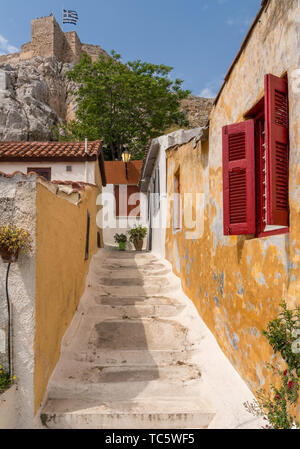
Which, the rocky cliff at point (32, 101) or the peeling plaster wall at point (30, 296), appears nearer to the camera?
the peeling plaster wall at point (30, 296)

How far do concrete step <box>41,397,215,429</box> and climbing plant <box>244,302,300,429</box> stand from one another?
94 centimetres

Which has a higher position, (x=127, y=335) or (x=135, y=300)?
(x=135, y=300)

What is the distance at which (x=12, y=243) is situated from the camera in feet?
11.6

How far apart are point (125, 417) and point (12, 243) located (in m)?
2.14

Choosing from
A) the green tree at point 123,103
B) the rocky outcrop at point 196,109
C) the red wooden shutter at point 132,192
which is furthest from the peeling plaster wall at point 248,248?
the rocky outcrop at point 196,109

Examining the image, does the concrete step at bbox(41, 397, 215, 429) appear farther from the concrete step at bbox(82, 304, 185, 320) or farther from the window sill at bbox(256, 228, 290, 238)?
the concrete step at bbox(82, 304, 185, 320)

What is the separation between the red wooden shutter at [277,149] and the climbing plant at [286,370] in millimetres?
780

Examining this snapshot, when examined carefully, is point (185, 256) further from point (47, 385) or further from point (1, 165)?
point (1, 165)

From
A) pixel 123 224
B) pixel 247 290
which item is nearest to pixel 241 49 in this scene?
pixel 247 290

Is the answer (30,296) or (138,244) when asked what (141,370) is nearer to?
(30,296)

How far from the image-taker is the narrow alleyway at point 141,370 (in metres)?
3.77

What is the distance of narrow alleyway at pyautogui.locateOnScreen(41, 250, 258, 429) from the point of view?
3766 mm

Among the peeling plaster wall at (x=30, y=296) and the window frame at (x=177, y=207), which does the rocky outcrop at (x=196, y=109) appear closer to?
the window frame at (x=177, y=207)

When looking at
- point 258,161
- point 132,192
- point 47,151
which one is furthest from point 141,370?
point 132,192
